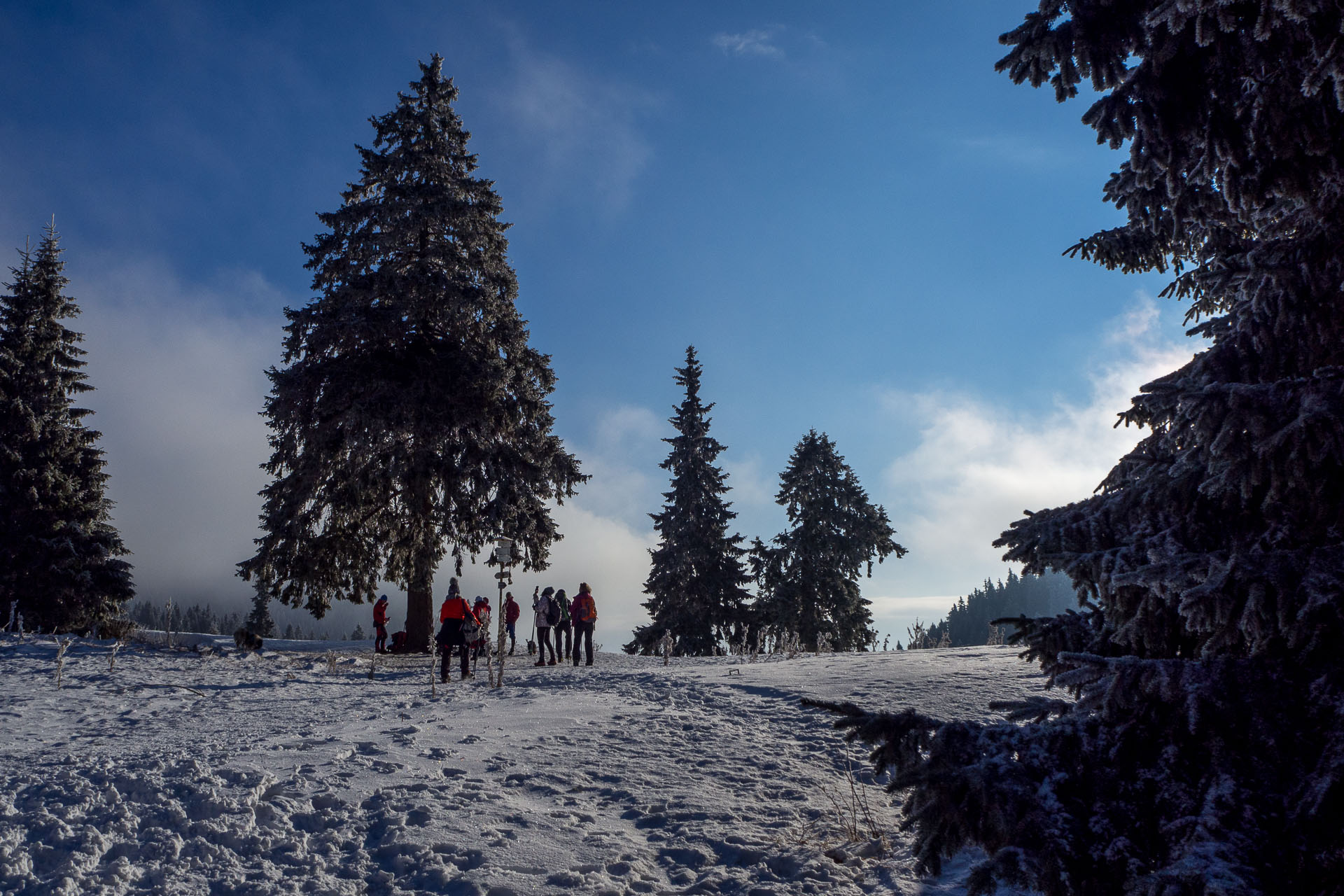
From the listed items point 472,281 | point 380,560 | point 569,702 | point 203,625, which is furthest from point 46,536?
point 203,625

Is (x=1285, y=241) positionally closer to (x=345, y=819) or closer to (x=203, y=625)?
(x=345, y=819)

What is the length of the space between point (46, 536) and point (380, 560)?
10.1 m

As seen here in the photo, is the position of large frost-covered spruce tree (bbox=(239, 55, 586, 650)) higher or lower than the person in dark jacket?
higher

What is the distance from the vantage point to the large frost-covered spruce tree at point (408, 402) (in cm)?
1689

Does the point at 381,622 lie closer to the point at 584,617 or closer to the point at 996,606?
the point at 584,617

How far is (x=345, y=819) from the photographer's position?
5051mm

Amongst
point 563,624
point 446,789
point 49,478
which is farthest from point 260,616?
point 446,789

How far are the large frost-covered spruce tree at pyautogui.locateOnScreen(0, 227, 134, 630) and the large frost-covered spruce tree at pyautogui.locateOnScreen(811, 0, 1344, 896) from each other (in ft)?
80.8

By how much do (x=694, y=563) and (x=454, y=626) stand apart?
633 inches

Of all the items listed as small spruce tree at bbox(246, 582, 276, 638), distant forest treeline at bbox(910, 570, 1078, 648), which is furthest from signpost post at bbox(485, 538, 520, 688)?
distant forest treeline at bbox(910, 570, 1078, 648)

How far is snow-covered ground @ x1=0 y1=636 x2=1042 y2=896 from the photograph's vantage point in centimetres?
439

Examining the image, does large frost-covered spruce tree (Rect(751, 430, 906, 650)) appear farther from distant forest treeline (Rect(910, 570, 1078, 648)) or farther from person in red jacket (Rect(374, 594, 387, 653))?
distant forest treeline (Rect(910, 570, 1078, 648))

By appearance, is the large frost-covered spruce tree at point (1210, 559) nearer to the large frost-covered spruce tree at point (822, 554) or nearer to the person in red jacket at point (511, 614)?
the person in red jacket at point (511, 614)

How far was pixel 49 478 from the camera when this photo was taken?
20.5 metres
